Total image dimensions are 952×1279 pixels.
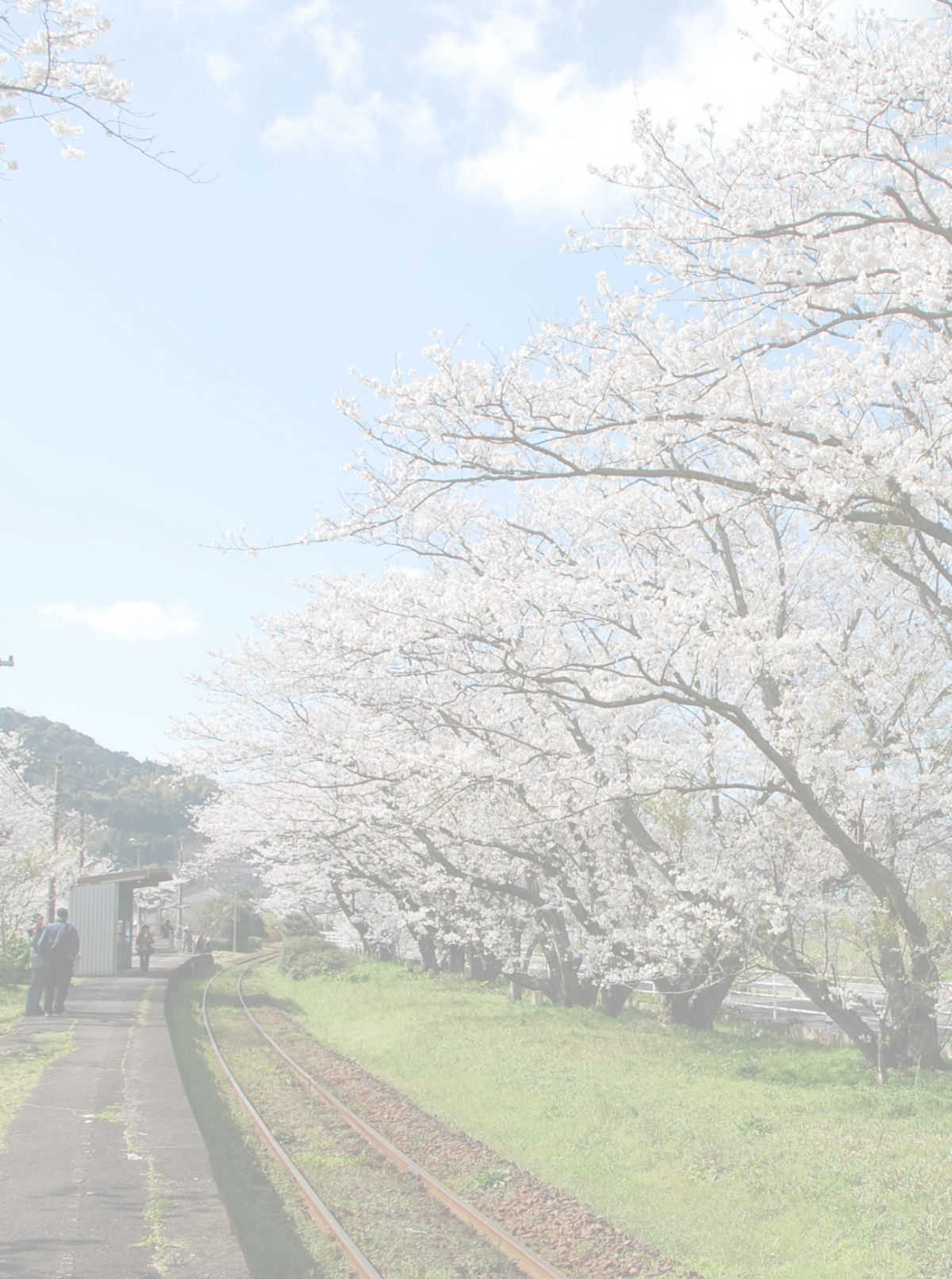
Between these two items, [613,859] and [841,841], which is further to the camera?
[613,859]

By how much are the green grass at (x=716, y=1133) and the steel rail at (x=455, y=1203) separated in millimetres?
965

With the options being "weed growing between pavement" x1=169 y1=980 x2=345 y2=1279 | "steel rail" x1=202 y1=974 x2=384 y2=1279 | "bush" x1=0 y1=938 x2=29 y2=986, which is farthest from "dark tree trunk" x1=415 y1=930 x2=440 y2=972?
"steel rail" x1=202 y1=974 x2=384 y2=1279

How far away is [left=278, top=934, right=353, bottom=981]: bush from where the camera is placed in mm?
37781

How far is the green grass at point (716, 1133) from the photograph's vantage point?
299 inches

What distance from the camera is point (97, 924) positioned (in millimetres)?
29969

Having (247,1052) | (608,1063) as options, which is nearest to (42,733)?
(247,1052)

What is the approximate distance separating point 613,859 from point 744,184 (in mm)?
12562

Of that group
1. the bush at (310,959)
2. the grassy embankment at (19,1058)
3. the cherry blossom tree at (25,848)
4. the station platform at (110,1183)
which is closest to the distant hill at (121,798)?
the cherry blossom tree at (25,848)

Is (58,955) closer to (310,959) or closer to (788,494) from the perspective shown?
(788,494)

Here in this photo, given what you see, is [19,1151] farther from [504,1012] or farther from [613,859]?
[504,1012]

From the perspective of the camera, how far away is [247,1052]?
19.5 m

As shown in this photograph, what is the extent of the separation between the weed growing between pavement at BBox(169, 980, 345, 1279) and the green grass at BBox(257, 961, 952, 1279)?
2.41m

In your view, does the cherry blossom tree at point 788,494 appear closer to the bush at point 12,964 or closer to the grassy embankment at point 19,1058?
the grassy embankment at point 19,1058

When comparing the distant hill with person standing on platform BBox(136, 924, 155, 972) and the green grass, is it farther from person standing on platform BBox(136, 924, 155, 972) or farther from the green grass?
the green grass
